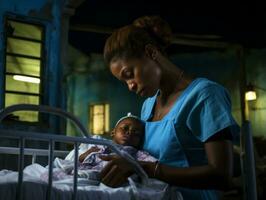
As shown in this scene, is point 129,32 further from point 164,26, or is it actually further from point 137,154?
point 137,154

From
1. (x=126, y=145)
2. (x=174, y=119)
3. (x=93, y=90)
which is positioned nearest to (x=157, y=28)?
(x=174, y=119)

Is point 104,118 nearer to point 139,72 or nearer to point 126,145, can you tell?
point 126,145

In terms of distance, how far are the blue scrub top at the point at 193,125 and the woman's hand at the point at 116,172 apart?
0.58 feet

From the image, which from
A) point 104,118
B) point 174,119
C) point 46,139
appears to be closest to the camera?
point 46,139

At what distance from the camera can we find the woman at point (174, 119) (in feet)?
4.60

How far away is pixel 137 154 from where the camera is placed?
1.71 meters

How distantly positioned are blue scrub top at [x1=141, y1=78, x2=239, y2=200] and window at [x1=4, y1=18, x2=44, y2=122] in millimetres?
4247

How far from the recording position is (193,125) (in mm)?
1503

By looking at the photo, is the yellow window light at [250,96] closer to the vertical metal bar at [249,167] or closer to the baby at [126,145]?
the baby at [126,145]

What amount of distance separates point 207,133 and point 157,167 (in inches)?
8.1

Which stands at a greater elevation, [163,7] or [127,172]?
[163,7]

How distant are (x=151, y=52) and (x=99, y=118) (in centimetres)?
916

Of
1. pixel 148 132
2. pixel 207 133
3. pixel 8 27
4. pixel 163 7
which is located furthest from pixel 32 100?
pixel 207 133

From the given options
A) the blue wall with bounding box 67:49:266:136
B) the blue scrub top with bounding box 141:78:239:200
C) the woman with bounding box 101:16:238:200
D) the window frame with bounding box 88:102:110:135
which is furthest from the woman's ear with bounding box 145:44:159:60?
the window frame with bounding box 88:102:110:135
